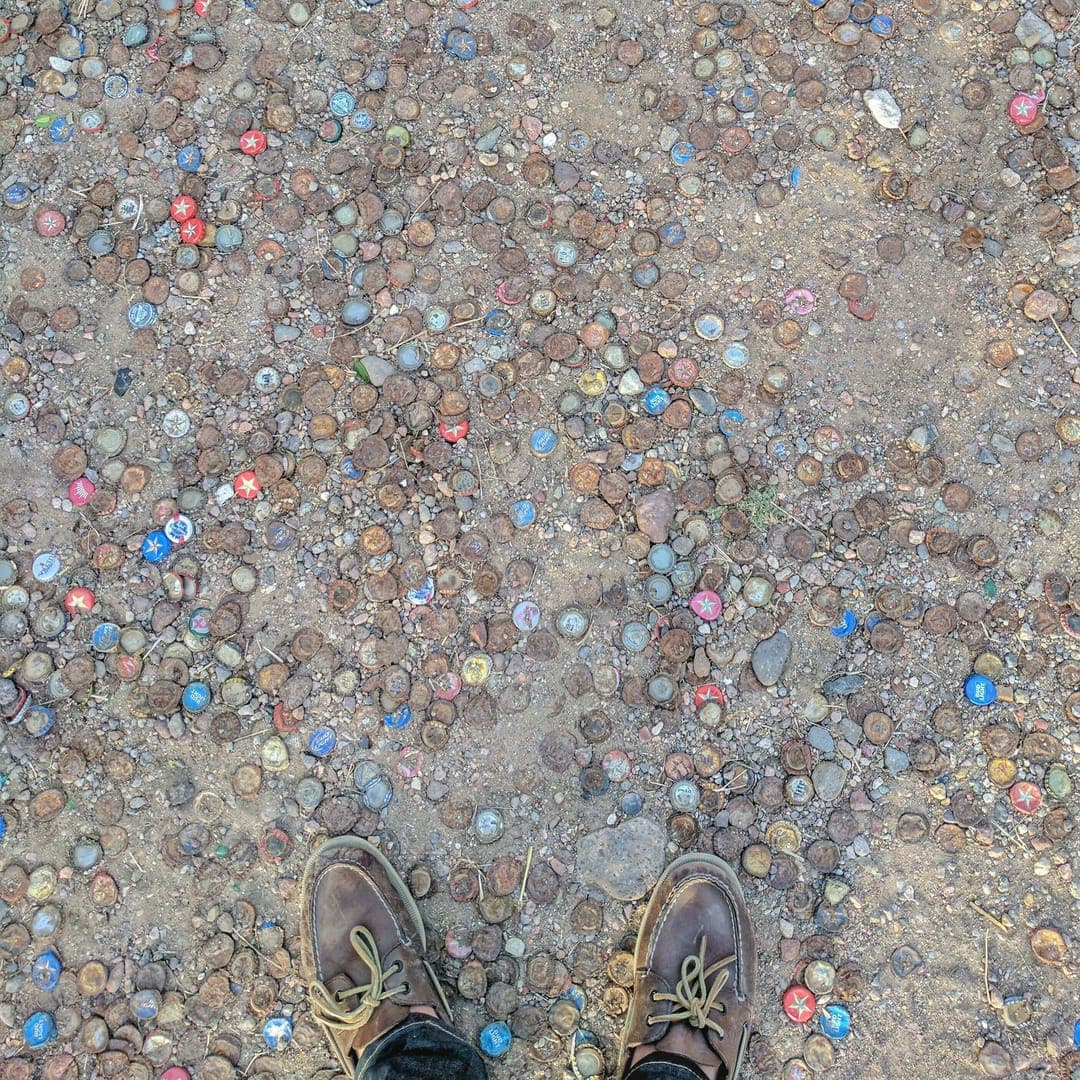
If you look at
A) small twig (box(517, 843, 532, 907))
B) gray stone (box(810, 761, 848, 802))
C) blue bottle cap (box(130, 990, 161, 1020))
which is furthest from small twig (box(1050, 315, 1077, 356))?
blue bottle cap (box(130, 990, 161, 1020))

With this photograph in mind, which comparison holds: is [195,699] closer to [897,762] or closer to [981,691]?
[897,762]

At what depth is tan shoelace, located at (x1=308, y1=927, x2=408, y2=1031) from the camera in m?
2.88

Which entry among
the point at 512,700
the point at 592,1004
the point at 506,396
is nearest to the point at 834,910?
the point at 592,1004

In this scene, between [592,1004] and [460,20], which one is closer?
[592,1004]

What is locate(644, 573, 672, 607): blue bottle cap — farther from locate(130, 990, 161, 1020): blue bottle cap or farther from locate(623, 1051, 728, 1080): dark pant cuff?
locate(130, 990, 161, 1020): blue bottle cap

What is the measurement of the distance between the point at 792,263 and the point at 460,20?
162 centimetres

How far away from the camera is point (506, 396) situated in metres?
3.21

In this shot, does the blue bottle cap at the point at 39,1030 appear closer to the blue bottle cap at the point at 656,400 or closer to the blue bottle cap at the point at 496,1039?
the blue bottle cap at the point at 496,1039

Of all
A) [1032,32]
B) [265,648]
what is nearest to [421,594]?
[265,648]

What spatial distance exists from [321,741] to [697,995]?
5.14ft

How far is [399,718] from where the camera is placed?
121 inches

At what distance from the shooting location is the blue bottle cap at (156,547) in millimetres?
3137

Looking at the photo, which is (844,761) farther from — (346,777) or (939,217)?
(939,217)

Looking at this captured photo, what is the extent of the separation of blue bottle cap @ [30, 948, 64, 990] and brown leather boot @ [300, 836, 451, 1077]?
2.77ft
